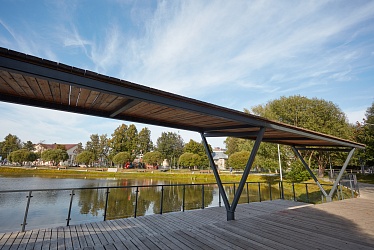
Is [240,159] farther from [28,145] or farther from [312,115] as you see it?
[28,145]

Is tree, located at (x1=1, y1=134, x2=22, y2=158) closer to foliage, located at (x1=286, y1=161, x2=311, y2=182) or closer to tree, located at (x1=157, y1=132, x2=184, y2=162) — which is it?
tree, located at (x1=157, y1=132, x2=184, y2=162)

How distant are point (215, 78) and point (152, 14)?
18.7ft

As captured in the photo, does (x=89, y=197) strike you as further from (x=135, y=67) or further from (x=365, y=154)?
(x=365, y=154)

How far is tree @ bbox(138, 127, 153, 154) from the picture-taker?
172 feet

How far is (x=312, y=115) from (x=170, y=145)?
137ft

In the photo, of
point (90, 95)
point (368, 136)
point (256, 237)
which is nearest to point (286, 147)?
point (368, 136)

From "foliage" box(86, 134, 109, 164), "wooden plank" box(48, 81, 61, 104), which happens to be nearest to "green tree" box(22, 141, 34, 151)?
"foliage" box(86, 134, 109, 164)

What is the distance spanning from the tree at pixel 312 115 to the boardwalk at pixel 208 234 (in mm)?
18285

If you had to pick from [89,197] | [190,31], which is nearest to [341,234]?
[190,31]

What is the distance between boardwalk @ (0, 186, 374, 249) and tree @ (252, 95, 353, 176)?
18.3 meters

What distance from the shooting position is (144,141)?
53.3 m

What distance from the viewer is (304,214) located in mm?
5320

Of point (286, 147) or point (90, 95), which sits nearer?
point (90, 95)

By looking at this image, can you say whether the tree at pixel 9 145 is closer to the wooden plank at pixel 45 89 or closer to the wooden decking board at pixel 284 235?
the wooden plank at pixel 45 89
